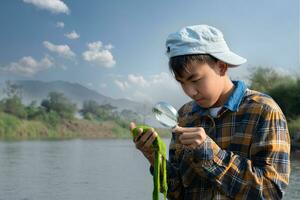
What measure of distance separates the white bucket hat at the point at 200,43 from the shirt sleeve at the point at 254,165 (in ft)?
0.71

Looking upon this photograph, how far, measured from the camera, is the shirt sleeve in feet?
4.34

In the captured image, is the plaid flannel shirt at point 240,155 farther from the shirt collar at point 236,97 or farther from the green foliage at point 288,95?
the green foliage at point 288,95

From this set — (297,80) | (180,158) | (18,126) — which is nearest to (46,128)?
(18,126)

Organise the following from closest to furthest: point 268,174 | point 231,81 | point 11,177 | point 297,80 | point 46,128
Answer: point 268,174 → point 231,81 → point 11,177 → point 297,80 → point 46,128

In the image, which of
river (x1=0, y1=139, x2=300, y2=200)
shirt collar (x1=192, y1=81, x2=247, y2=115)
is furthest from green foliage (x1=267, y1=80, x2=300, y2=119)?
shirt collar (x1=192, y1=81, x2=247, y2=115)

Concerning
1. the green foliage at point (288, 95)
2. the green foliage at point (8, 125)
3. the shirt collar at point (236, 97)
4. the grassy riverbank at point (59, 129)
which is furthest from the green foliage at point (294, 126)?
the green foliage at point (8, 125)

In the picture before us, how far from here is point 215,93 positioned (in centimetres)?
145

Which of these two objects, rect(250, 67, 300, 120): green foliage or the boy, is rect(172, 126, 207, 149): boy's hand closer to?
the boy

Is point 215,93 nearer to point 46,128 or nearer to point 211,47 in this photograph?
point 211,47

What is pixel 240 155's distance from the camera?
1423 mm

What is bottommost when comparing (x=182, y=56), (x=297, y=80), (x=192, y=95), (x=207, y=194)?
(x=207, y=194)

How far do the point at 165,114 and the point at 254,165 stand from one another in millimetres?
290

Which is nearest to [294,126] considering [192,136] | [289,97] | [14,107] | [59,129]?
[289,97]

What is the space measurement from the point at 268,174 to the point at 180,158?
380mm
